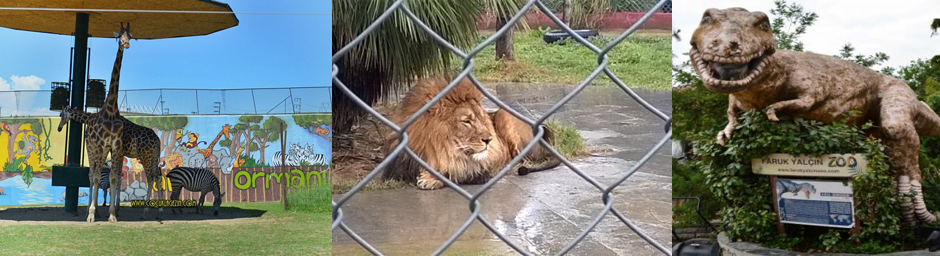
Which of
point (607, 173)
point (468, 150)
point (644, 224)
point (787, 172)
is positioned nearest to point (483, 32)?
point (468, 150)

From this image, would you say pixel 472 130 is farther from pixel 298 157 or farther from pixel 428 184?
pixel 298 157

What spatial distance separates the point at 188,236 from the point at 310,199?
0.51 m

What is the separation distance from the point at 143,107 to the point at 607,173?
1921 millimetres

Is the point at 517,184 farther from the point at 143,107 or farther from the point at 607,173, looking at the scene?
the point at 143,107

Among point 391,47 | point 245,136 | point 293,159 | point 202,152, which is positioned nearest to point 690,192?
point 391,47

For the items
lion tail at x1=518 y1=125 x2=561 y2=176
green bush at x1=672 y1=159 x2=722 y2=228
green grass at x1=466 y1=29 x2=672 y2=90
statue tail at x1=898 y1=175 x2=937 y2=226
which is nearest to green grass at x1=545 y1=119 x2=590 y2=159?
lion tail at x1=518 y1=125 x2=561 y2=176

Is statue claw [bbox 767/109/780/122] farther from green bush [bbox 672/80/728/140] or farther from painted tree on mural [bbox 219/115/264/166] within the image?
painted tree on mural [bbox 219/115/264/166]

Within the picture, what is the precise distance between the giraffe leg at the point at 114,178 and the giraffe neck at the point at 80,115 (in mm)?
169

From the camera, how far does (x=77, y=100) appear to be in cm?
282

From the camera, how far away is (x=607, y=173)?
2877 millimetres

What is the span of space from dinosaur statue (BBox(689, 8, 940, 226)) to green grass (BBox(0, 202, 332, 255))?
5.51 feet

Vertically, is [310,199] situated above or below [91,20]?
below

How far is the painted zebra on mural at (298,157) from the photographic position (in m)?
2.89

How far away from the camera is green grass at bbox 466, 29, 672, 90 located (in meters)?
2.85
